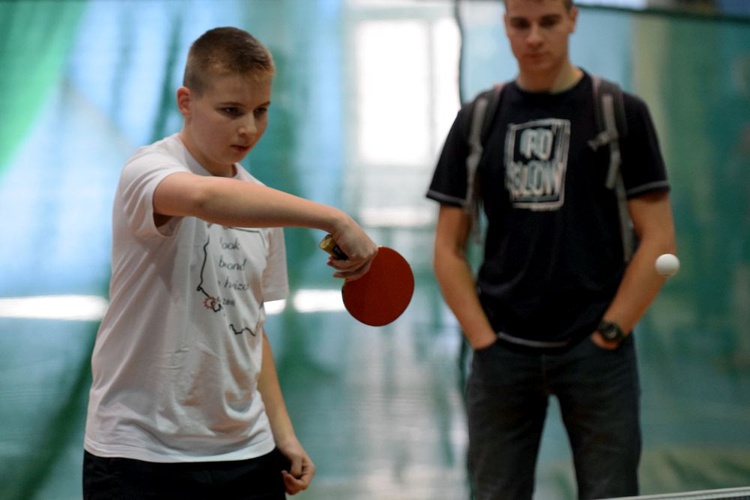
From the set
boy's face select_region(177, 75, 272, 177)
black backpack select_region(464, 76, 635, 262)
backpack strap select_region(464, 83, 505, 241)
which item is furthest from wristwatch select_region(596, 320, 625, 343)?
boy's face select_region(177, 75, 272, 177)

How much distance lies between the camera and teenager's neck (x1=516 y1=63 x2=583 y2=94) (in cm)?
299

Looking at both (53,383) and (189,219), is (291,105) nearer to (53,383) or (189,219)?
(53,383)

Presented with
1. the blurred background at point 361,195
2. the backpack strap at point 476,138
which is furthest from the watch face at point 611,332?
the blurred background at point 361,195

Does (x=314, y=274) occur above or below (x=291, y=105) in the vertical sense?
below

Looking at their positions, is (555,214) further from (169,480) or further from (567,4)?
(169,480)

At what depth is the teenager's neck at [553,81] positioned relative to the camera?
2.99m

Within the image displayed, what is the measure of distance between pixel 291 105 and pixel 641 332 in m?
1.69

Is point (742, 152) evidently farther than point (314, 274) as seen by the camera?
Yes

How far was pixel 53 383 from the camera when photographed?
3.34 metres

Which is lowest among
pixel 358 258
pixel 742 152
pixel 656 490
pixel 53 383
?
pixel 656 490

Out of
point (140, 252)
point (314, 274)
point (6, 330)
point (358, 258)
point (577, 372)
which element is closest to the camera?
point (358, 258)

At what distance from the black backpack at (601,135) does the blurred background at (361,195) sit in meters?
0.73

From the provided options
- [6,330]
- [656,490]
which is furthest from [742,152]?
[6,330]

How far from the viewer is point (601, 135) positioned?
2885 millimetres
